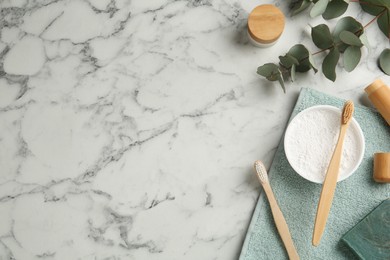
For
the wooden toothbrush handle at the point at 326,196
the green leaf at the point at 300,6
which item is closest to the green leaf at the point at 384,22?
the green leaf at the point at 300,6

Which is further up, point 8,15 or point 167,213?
point 8,15

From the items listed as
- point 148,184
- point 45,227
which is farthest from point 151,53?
point 45,227

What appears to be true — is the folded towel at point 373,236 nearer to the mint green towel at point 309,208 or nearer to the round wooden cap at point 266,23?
the mint green towel at point 309,208

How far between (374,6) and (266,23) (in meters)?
0.17

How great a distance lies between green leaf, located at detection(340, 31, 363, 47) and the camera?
0.83 m

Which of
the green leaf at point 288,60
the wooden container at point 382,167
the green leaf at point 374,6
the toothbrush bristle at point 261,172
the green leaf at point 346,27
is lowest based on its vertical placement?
the wooden container at point 382,167

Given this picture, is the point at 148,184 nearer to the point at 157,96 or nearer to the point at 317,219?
the point at 157,96

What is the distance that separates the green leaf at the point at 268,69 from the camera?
86 centimetres

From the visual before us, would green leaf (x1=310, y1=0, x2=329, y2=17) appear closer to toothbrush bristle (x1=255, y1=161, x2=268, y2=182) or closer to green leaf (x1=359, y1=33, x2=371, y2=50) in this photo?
green leaf (x1=359, y1=33, x2=371, y2=50)

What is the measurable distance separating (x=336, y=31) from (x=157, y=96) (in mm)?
303

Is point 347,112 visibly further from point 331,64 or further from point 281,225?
point 281,225

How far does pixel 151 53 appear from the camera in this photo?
0.90m

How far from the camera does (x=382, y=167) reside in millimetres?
835

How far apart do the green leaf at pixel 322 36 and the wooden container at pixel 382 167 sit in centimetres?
19
